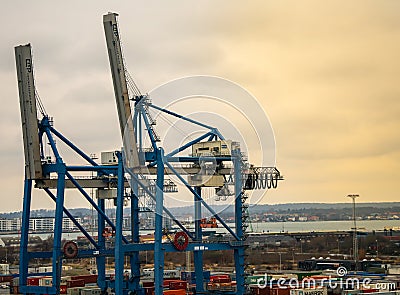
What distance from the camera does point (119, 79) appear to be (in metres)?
46.0

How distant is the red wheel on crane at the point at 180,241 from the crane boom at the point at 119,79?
570 centimetres

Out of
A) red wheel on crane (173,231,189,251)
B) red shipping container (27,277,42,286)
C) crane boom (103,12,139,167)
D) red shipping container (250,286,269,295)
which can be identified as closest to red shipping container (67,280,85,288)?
red shipping container (27,277,42,286)

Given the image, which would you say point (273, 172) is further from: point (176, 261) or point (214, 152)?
point (176, 261)

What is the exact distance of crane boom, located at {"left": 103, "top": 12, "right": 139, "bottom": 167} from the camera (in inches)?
1789

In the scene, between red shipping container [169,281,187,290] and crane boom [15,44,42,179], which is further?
red shipping container [169,281,187,290]

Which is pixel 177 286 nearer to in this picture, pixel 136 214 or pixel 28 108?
pixel 136 214

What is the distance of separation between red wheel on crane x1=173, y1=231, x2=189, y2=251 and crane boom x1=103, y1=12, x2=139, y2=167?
5.70 metres

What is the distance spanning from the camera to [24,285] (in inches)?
1848

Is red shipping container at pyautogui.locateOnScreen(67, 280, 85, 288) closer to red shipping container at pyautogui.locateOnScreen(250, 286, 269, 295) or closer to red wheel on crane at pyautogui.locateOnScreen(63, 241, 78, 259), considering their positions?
red wheel on crane at pyautogui.locateOnScreen(63, 241, 78, 259)

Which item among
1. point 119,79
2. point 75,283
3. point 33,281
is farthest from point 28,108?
point 33,281

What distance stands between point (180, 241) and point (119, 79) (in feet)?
33.8

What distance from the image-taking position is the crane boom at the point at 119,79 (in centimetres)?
4544

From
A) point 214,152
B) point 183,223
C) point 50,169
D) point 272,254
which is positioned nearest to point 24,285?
point 50,169

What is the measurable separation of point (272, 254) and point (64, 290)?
70403 millimetres
